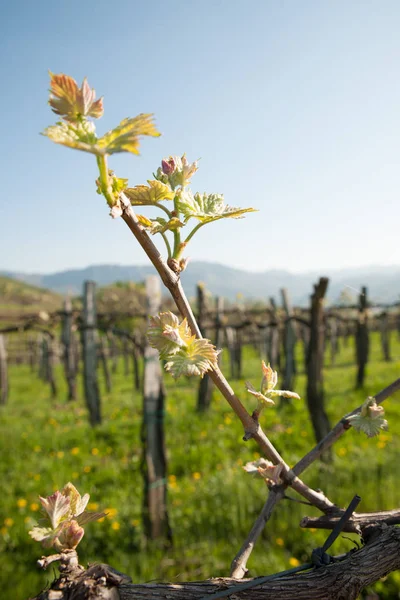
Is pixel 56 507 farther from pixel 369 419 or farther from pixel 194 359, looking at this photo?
pixel 369 419

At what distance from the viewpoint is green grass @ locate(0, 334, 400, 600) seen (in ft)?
12.0

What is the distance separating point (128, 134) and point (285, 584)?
59 cm

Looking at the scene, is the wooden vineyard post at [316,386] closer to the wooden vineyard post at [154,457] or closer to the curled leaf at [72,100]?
the wooden vineyard post at [154,457]

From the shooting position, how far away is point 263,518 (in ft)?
2.12

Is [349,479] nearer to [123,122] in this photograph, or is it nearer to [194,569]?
[194,569]

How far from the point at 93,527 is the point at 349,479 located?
279 centimetres

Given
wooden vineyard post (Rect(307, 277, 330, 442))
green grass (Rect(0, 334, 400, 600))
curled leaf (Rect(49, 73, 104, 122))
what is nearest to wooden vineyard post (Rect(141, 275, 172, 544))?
green grass (Rect(0, 334, 400, 600))

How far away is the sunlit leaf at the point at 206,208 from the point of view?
589 millimetres

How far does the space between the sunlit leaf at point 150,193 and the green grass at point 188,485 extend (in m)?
3.02

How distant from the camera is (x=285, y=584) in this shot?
0.56 m

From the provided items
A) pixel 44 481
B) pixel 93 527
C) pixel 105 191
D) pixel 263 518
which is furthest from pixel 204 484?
pixel 105 191

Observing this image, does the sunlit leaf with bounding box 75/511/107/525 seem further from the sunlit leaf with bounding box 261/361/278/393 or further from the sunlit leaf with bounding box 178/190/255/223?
the sunlit leaf with bounding box 178/190/255/223

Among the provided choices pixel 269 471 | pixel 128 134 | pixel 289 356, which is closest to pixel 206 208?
pixel 128 134

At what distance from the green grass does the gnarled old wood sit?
2.79 meters
